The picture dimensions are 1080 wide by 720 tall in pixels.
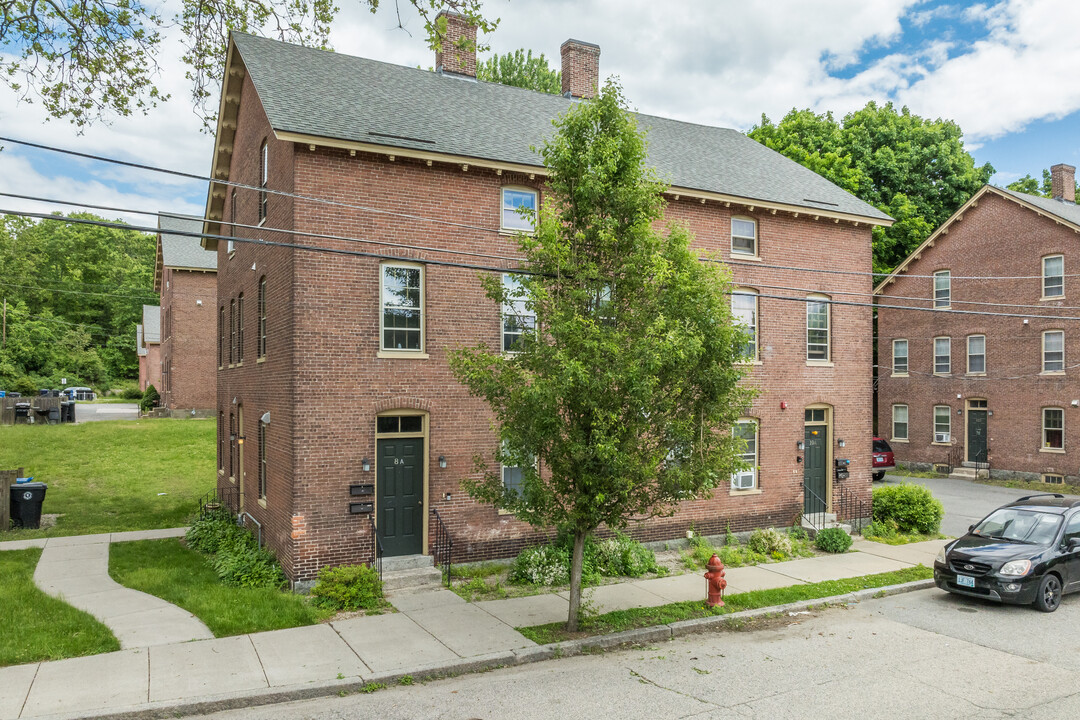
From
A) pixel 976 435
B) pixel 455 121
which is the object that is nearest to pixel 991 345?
pixel 976 435

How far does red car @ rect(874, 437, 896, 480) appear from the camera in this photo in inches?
1156

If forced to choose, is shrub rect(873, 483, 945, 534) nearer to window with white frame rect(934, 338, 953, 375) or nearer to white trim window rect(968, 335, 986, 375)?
white trim window rect(968, 335, 986, 375)

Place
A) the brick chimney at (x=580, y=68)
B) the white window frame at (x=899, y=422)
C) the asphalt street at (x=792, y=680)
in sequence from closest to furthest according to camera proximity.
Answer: the asphalt street at (x=792, y=680) < the brick chimney at (x=580, y=68) < the white window frame at (x=899, y=422)

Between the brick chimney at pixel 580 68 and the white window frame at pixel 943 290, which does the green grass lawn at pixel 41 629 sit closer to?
the brick chimney at pixel 580 68

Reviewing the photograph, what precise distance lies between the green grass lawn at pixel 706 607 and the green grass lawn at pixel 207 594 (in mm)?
3624

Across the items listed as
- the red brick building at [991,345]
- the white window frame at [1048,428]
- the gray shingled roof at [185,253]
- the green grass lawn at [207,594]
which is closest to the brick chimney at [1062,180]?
the red brick building at [991,345]

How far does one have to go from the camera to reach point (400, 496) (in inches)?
535

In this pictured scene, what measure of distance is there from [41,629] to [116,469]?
16483 mm

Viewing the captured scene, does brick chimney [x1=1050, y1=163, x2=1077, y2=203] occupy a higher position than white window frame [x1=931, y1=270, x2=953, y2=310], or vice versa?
brick chimney [x1=1050, y1=163, x2=1077, y2=203]

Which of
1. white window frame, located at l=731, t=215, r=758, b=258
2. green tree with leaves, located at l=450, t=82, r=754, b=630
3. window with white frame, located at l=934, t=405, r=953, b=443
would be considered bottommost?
window with white frame, located at l=934, t=405, r=953, b=443

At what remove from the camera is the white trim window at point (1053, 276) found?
94.1 feet

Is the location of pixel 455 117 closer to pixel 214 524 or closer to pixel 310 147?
pixel 310 147

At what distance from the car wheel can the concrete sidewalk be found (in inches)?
218

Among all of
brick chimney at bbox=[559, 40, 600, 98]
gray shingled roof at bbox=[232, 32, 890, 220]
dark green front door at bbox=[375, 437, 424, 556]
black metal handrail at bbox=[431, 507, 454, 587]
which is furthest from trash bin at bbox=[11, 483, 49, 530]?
brick chimney at bbox=[559, 40, 600, 98]
